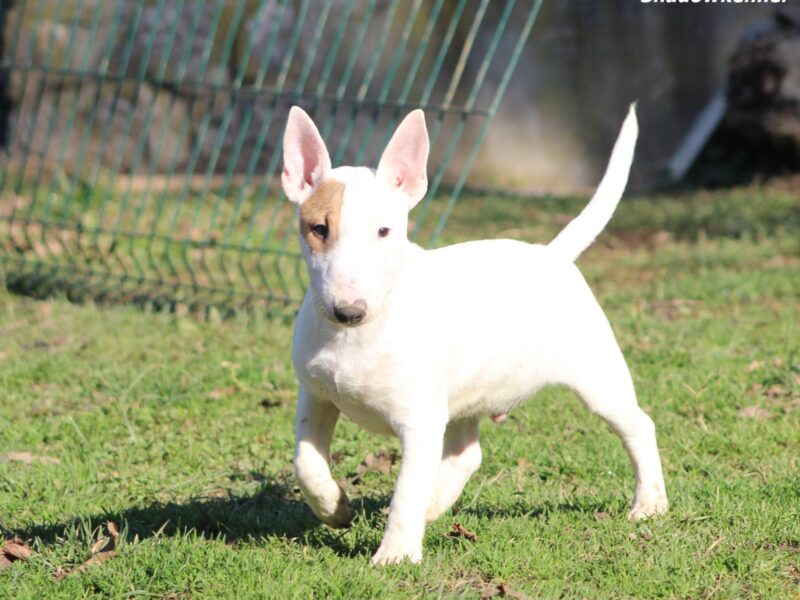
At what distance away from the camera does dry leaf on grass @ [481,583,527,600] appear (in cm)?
343

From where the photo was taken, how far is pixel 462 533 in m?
3.87

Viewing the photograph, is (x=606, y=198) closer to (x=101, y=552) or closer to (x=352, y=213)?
(x=352, y=213)

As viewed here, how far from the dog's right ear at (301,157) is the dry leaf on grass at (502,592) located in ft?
4.22

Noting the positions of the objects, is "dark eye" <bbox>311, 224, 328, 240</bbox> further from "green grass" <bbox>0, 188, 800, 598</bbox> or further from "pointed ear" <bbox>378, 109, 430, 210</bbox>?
"green grass" <bbox>0, 188, 800, 598</bbox>

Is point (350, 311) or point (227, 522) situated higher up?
point (350, 311)

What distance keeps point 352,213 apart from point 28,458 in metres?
2.37

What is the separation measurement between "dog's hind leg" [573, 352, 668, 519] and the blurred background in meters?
5.47

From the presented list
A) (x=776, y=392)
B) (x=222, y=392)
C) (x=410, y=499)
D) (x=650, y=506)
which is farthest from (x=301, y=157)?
(x=776, y=392)

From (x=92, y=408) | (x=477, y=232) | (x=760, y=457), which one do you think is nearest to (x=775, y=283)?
(x=477, y=232)

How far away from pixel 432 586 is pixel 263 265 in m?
5.59

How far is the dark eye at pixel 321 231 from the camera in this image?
3.29 m

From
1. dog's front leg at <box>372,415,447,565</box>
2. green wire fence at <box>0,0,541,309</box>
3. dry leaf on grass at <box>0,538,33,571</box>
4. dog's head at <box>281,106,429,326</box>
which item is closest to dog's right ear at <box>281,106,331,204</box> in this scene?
dog's head at <box>281,106,429,326</box>

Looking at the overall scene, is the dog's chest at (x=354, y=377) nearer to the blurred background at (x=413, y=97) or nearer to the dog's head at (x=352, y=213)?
the dog's head at (x=352, y=213)

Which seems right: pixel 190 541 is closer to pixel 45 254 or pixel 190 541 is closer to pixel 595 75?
pixel 45 254
